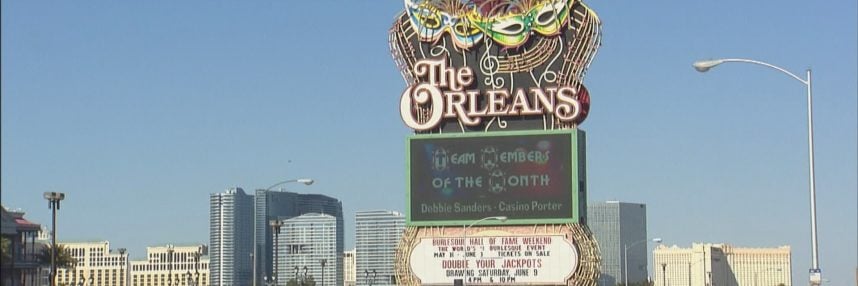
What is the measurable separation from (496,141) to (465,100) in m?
3.39

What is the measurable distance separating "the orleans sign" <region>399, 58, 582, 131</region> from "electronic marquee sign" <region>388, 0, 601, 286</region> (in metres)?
0.06

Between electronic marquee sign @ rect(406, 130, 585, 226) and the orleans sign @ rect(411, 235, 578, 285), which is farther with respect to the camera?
the orleans sign @ rect(411, 235, 578, 285)

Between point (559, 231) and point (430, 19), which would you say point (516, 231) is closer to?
point (559, 231)

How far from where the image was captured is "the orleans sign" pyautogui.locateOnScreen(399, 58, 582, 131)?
87.3m

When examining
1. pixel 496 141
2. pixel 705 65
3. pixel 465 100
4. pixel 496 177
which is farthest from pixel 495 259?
pixel 705 65

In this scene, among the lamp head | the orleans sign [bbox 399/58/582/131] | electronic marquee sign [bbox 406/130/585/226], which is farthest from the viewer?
the orleans sign [bbox 399/58/582/131]

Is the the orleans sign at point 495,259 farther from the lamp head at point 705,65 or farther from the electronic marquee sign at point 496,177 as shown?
the lamp head at point 705,65

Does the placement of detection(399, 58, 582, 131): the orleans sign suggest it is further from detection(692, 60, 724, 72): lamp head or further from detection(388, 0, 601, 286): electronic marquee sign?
detection(692, 60, 724, 72): lamp head

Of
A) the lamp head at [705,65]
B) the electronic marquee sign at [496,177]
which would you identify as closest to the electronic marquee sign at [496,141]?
the electronic marquee sign at [496,177]

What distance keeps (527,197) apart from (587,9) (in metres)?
11.6

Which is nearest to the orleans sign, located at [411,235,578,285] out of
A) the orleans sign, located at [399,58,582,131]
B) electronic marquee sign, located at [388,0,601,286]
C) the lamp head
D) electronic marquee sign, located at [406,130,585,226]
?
electronic marquee sign, located at [388,0,601,286]

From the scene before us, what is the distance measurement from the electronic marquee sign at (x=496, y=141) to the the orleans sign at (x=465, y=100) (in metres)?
0.06

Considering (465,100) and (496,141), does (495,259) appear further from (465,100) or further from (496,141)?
(465,100)

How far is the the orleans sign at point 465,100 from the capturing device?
87.3 meters
